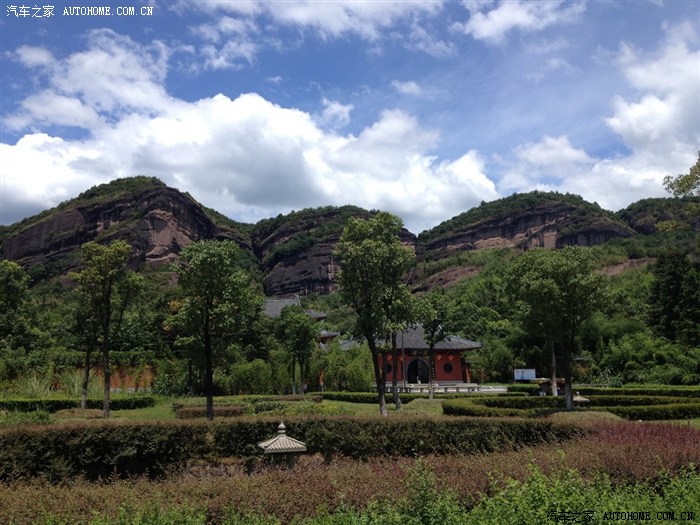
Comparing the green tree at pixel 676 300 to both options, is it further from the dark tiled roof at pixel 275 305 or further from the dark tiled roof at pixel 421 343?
the dark tiled roof at pixel 275 305

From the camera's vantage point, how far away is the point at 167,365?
41.7 m

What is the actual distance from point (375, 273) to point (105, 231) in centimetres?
10185

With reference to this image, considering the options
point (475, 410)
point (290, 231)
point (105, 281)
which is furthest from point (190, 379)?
point (290, 231)

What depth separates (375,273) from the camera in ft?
71.5

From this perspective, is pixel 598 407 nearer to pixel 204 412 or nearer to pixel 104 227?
pixel 204 412

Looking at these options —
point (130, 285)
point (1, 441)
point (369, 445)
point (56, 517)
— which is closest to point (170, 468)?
point (1, 441)

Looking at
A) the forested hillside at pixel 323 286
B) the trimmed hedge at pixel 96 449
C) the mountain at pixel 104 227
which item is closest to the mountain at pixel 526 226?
the forested hillside at pixel 323 286

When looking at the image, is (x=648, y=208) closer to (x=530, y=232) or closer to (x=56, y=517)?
(x=530, y=232)

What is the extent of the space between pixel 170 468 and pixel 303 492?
670 cm

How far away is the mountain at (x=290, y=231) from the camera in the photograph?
4392 inches

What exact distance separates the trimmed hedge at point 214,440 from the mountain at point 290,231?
3389 inches

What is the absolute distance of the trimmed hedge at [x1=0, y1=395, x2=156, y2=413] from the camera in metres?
26.3

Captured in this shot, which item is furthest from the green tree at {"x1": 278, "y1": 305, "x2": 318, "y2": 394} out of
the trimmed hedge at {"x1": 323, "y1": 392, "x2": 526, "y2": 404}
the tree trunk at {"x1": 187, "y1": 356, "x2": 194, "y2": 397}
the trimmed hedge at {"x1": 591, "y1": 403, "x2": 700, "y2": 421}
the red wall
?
the trimmed hedge at {"x1": 591, "y1": 403, "x2": 700, "y2": 421}

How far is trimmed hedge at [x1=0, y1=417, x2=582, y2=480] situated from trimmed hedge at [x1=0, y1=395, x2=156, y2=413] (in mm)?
15893
